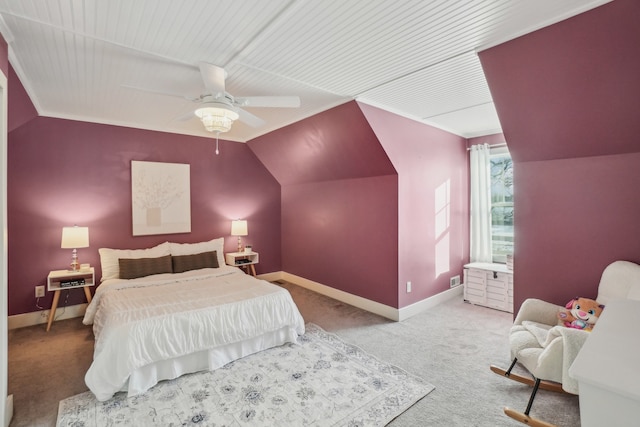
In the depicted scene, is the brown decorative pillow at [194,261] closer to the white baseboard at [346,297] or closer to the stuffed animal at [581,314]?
the white baseboard at [346,297]

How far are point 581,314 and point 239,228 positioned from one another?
4.39 metres

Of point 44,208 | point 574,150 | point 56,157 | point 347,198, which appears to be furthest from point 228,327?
point 574,150

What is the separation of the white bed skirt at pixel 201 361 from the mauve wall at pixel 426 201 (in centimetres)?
165

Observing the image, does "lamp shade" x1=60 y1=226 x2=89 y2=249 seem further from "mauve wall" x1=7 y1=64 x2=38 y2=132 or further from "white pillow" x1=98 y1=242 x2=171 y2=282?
"mauve wall" x1=7 y1=64 x2=38 y2=132

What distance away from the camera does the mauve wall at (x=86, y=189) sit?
358cm

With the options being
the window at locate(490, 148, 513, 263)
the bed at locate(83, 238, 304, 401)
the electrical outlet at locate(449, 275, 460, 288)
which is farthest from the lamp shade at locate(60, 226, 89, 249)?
the window at locate(490, 148, 513, 263)

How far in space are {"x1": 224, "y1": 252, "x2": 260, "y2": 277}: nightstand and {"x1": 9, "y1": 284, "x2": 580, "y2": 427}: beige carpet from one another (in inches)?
49.4

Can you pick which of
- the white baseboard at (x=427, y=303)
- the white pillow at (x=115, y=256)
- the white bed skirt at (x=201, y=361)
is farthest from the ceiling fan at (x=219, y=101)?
the white baseboard at (x=427, y=303)

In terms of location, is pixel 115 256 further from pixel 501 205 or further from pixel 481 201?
pixel 501 205

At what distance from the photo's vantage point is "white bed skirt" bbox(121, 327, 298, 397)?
236 cm

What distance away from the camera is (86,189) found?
3951 millimetres

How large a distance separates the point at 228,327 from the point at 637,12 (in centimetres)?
356

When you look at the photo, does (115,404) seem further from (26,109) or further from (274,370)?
(26,109)

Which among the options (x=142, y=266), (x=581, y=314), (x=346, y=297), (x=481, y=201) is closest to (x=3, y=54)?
(x=142, y=266)
